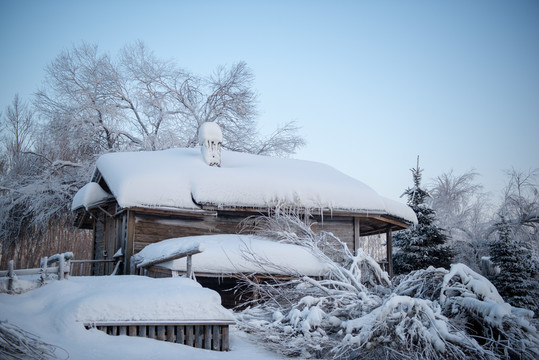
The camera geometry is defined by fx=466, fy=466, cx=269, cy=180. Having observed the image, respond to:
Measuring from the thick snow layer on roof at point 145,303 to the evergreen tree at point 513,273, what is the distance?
13.0m

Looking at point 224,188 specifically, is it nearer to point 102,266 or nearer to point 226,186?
point 226,186

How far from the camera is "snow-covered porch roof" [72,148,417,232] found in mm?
11891

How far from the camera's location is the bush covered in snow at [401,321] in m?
6.16

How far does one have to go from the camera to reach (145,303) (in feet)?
20.6

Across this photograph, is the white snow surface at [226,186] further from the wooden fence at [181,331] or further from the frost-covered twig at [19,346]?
the frost-covered twig at [19,346]

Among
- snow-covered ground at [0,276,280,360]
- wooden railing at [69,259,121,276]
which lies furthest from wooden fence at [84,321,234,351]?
wooden railing at [69,259,121,276]

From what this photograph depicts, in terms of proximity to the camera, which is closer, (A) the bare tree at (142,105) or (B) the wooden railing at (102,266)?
(B) the wooden railing at (102,266)

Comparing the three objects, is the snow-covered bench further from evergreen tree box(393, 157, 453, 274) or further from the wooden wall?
evergreen tree box(393, 157, 453, 274)

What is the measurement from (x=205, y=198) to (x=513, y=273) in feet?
36.9

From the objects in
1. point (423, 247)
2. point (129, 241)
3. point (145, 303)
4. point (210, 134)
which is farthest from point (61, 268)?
point (423, 247)

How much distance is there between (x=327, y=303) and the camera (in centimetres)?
782

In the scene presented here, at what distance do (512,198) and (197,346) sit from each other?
26165 millimetres

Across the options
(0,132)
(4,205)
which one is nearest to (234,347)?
(4,205)

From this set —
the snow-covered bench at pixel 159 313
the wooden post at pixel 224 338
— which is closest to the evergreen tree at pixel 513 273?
the wooden post at pixel 224 338
